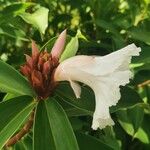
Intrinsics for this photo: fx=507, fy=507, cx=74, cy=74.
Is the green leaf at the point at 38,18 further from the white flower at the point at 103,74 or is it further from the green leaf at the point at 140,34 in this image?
the white flower at the point at 103,74

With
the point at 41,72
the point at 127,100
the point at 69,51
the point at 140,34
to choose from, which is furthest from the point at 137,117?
the point at 41,72

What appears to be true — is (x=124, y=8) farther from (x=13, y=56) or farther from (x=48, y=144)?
(x=48, y=144)

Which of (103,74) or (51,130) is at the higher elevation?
(103,74)

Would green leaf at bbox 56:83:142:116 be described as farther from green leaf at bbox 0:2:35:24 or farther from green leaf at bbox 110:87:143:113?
green leaf at bbox 0:2:35:24

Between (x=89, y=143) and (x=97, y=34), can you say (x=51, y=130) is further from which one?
(x=97, y=34)

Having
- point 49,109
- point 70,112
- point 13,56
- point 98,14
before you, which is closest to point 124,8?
point 98,14

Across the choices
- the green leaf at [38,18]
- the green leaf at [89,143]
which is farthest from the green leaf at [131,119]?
the green leaf at [38,18]
